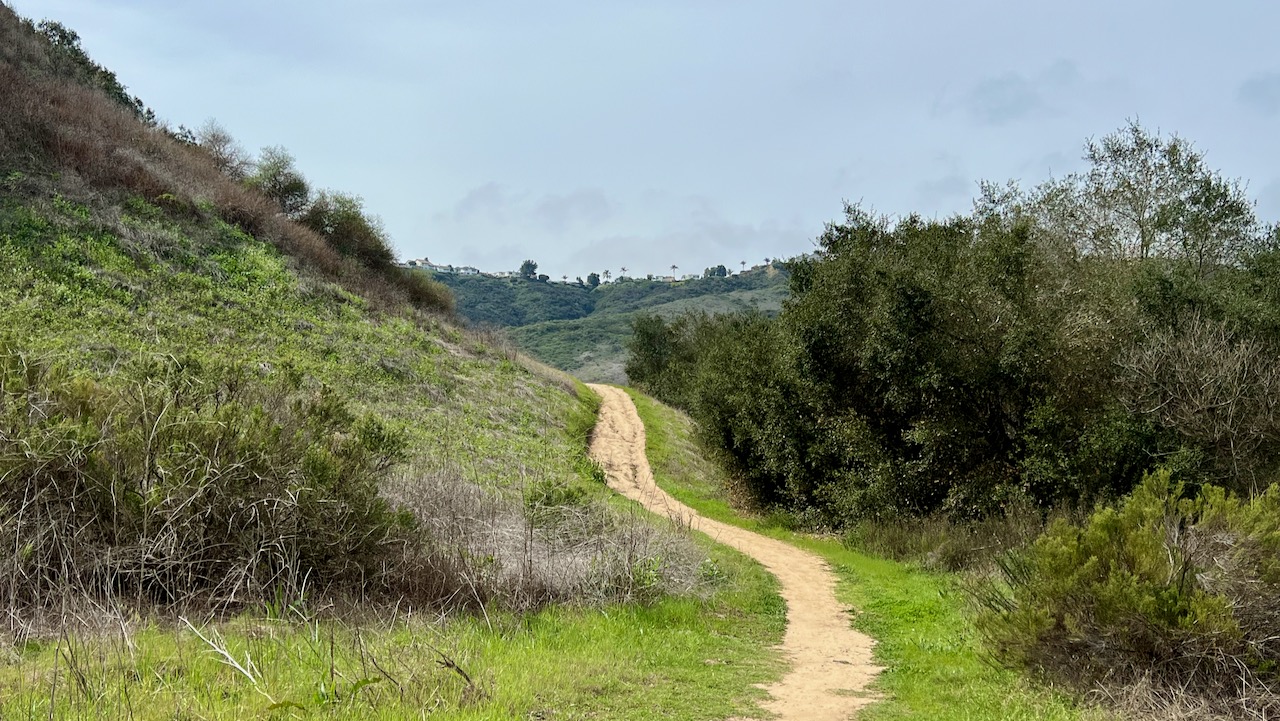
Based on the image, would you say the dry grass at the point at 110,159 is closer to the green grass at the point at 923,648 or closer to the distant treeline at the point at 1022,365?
the distant treeline at the point at 1022,365

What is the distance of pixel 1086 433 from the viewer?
15922 millimetres

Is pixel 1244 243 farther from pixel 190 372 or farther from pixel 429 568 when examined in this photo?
pixel 190 372

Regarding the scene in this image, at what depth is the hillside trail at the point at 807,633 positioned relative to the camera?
7371 mm

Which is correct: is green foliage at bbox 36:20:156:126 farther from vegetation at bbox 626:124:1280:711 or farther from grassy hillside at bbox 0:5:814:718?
vegetation at bbox 626:124:1280:711

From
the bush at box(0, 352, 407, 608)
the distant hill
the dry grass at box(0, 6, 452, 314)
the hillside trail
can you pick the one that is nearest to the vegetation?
the hillside trail

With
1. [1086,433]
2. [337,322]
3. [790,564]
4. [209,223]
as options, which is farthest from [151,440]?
[209,223]

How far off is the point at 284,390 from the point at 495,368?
22.8 metres

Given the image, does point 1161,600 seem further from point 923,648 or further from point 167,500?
point 167,500

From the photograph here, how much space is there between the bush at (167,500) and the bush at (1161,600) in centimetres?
714

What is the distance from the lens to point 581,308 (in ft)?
604

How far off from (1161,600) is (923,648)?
3540 mm

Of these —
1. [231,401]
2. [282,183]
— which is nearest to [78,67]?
[282,183]

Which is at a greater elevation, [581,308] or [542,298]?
[542,298]

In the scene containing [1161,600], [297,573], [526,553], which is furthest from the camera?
[526,553]
